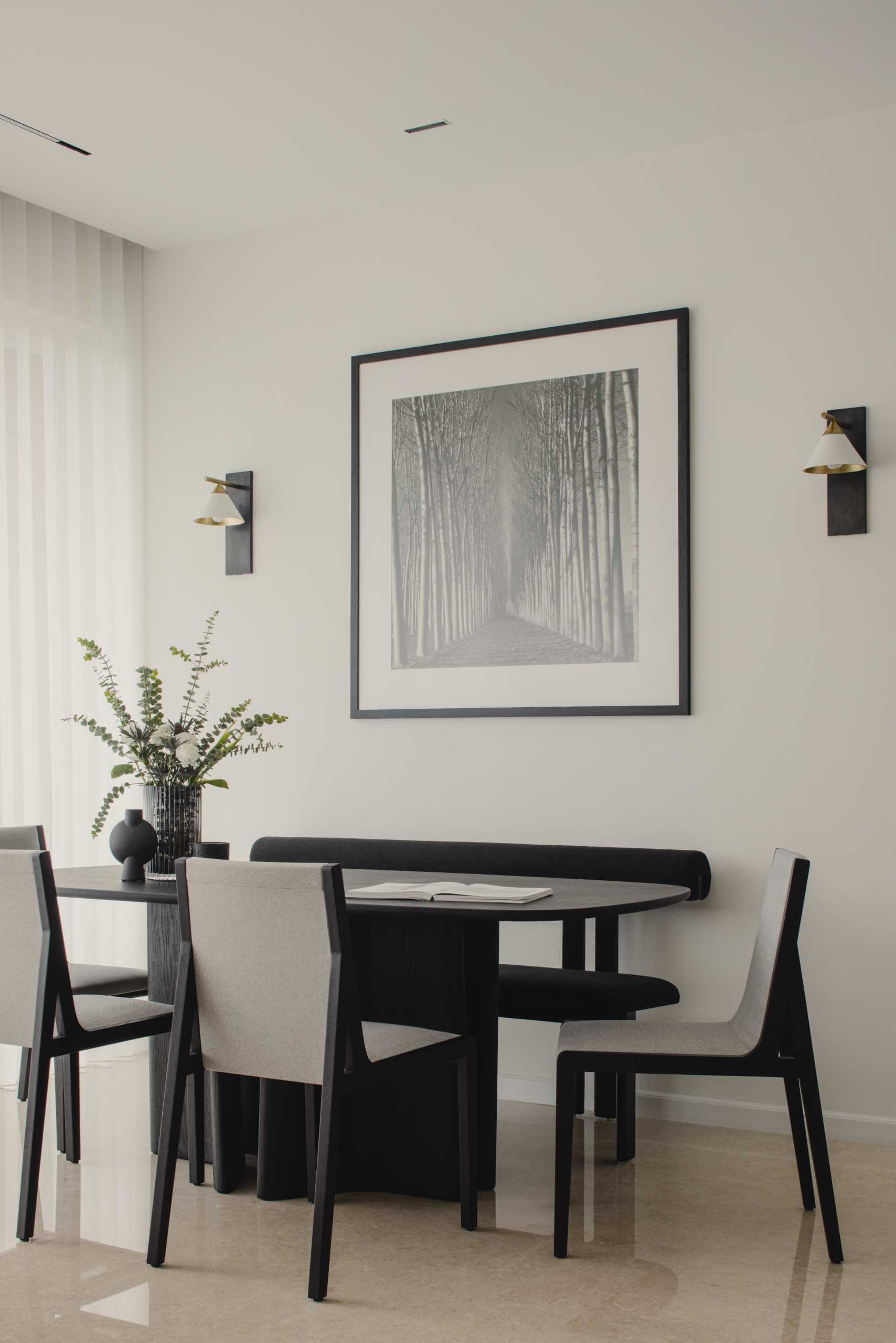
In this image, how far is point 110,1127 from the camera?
146 inches

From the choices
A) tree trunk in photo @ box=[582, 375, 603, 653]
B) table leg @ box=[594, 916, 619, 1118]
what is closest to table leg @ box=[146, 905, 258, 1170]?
table leg @ box=[594, 916, 619, 1118]

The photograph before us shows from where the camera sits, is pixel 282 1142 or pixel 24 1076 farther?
pixel 24 1076

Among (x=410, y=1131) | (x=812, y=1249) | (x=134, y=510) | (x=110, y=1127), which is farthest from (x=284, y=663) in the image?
(x=812, y=1249)

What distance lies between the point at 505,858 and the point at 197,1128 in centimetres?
122

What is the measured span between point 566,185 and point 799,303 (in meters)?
0.89

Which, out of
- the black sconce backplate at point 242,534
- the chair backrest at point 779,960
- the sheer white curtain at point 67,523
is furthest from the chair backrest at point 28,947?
the black sconce backplate at point 242,534

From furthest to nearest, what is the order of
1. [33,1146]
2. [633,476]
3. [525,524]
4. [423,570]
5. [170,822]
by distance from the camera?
[423,570] → [525,524] → [633,476] → [170,822] → [33,1146]

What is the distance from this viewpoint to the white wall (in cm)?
367

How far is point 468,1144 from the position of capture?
9.37 ft

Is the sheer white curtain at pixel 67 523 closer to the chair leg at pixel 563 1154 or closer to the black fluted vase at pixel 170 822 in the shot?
the black fluted vase at pixel 170 822

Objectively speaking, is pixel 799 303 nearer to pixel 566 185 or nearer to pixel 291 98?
pixel 566 185

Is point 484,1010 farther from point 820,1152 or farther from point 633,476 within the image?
point 633,476

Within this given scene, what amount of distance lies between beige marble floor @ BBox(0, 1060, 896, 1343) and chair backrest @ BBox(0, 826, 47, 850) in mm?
826

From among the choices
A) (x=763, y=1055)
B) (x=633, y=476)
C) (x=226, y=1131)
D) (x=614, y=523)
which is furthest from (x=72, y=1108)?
(x=633, y=476)
